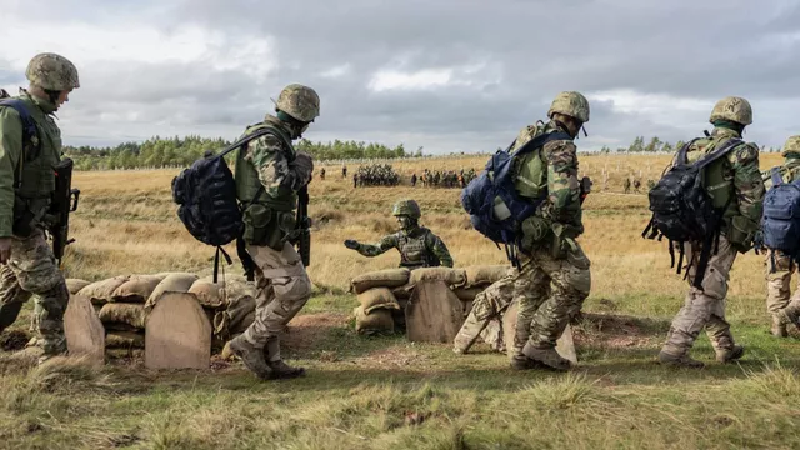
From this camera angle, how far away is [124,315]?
6156 millimetres

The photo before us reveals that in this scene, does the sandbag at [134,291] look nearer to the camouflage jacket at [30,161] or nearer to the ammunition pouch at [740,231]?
the camouflage jacket at [30,161]

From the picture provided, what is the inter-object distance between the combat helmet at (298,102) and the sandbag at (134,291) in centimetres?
243

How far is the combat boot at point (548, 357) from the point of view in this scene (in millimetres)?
5363

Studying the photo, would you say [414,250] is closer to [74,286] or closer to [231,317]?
[231,317]

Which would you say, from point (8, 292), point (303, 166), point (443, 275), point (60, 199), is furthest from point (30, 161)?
point (443, 275)

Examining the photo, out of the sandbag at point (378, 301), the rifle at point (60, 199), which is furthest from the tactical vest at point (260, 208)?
the sandbag at point (378, 301)

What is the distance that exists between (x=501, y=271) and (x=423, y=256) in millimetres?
1417

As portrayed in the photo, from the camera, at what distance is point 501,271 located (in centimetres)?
735

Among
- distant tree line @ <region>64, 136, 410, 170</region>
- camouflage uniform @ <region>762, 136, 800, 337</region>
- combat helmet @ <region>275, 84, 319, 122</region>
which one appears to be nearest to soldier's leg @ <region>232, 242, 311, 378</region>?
combat helmet @ <region>275, 84, 319, 122</region>

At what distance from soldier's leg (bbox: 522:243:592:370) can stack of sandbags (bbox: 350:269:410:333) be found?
2.02m

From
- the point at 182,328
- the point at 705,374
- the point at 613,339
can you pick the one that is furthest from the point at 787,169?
the point at 182,328

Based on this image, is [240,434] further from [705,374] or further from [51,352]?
[705,374]

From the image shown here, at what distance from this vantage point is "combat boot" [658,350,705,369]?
5535 millimetres

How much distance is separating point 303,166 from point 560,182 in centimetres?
183
